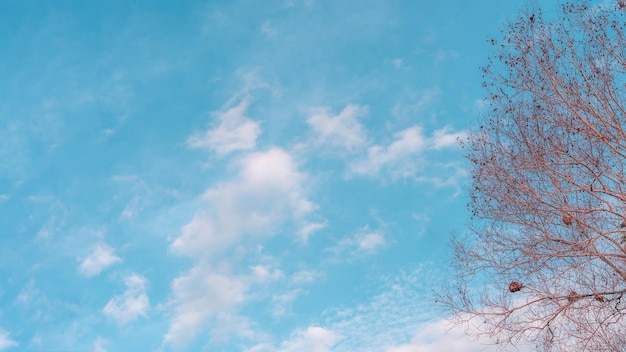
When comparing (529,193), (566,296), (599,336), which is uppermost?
(529,193)

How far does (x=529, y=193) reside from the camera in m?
10.1

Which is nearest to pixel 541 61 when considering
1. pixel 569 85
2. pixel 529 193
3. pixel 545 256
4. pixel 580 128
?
pixel 569 85

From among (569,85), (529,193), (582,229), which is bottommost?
(582,229)

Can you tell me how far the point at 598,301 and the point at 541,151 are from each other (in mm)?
2333

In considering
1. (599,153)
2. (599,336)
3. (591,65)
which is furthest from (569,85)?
(599,336)

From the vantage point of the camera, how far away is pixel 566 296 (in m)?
9.89

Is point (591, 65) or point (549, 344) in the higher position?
point (591, 65)

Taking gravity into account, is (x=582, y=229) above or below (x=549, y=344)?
above

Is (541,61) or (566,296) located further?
(541,61)

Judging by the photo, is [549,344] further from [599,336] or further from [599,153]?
[599,153]

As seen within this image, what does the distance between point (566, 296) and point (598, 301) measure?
1.49ft

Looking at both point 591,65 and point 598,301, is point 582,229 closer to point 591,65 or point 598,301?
point 598,301

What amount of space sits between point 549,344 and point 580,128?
323 cm

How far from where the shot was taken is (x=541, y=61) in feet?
34.6
